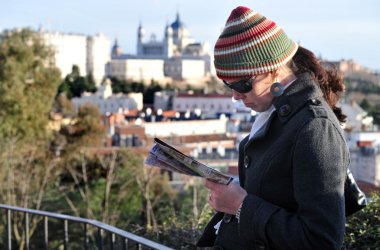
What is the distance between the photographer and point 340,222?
1680 mm

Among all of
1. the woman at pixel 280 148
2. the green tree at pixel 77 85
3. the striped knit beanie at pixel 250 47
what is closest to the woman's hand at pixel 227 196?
the woman at pixel 280 148

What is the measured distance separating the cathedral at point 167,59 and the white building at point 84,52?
227 centimetres

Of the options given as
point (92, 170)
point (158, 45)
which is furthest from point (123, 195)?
point (158, 45)

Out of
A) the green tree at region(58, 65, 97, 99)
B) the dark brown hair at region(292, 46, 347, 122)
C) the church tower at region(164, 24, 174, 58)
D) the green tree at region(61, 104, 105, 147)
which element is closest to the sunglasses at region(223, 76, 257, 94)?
the dark brown hair at region(292, 46, 347, 122)

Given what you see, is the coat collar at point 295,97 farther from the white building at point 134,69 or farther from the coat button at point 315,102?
the white building at point 134,69

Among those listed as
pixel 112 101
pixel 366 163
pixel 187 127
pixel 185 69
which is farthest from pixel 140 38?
pixel 366 163

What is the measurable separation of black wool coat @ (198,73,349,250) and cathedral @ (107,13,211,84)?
9062 centimetres

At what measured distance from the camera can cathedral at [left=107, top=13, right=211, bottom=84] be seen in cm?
9825

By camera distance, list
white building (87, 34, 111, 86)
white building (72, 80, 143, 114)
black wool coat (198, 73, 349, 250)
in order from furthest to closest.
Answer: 1. white building (87, 34, 111, 86)
2. white building (72, 80, 143, 114)
3. black wool coat (198, 73, 349, 250)

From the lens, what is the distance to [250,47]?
183 cm

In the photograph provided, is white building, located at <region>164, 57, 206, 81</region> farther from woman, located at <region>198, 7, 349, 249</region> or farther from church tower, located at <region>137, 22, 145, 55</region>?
woman, located at <region>198, 7, 349, 249</region>

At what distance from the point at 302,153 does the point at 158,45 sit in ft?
376

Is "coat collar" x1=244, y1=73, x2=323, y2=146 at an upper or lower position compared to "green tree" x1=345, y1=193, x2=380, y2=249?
upper

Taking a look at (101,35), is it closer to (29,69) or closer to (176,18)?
(176,18)
